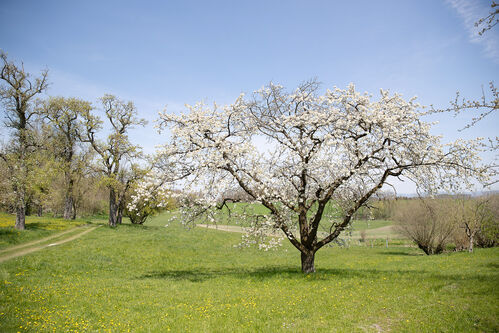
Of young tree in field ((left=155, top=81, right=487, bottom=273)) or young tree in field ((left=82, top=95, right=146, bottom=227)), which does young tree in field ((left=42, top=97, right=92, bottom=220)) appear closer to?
young tree in field ((left=82, top=95, right=146, bottom=227))

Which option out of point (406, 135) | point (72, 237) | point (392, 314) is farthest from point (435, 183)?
point (72, 237)

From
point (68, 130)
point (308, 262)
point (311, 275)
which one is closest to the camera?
point (311, 275)

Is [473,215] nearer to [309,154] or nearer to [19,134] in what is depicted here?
[309,154]

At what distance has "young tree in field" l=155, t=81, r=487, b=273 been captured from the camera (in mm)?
14297

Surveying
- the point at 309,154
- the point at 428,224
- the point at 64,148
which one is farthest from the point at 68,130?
the point at 428,224

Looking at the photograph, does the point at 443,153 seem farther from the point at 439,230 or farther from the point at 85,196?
the point at 85,196

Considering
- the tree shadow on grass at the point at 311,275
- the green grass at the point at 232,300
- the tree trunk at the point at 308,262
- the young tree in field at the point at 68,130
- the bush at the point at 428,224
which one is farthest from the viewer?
the young tree in field at the point at 68,130

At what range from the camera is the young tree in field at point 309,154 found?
1430 centimetres

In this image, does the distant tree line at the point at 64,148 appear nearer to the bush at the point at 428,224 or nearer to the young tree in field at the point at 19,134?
the young tree in field at the point at 19,134

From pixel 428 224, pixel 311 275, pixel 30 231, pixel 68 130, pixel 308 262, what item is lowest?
pixel 311 275

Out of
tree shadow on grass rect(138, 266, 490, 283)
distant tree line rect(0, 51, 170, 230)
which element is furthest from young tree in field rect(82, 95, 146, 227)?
tree shadow on grass rect(138, 266, 490, 283)

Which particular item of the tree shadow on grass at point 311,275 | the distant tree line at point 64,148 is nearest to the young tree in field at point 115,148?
the distant tree line at point 64,148

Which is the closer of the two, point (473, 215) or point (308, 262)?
point (308, 262)

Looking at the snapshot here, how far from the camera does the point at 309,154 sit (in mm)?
14914
